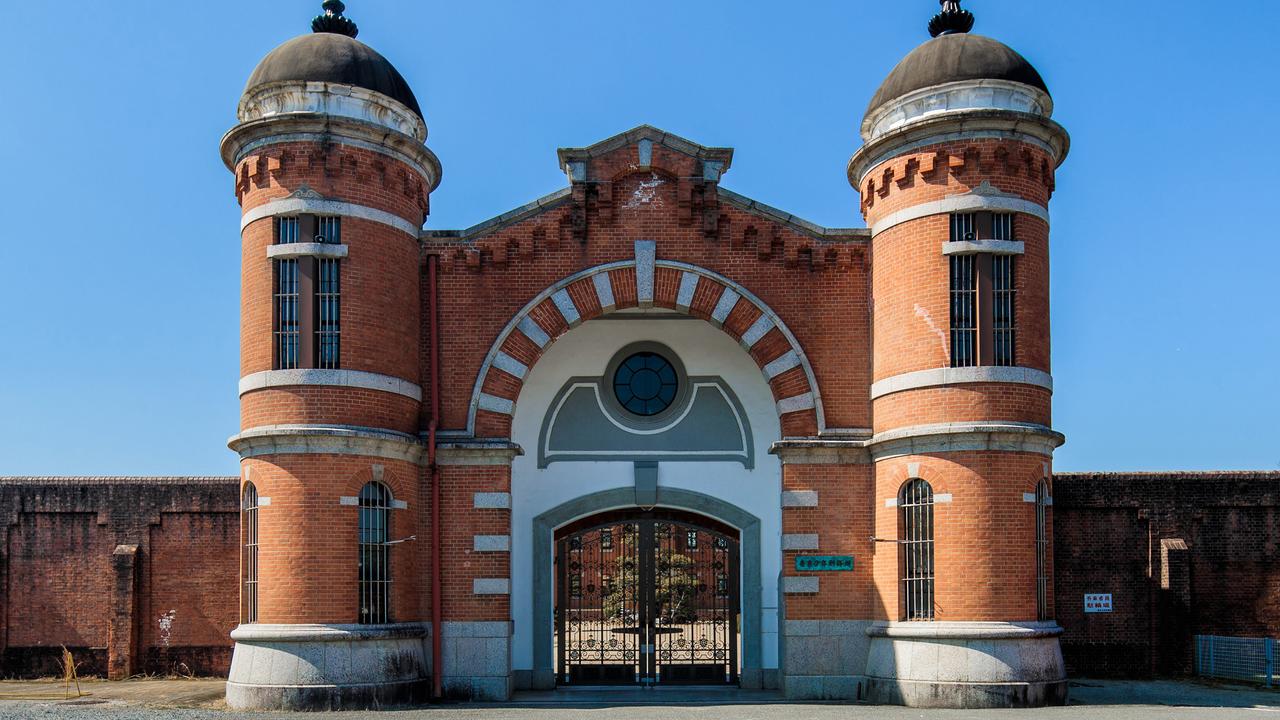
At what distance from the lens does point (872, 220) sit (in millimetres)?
21047

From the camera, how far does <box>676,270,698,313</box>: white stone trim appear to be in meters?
21.1

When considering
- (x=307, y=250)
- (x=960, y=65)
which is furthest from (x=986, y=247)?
(x=307, y=250)

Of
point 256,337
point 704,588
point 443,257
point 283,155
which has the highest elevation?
point 283,155

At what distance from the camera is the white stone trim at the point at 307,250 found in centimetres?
1961

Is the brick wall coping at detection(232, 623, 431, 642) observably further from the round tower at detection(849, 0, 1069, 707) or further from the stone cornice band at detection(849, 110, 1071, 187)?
the stone cornice band at detection(849, 110, 1071, 187)

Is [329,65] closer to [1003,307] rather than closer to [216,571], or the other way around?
[216,571]

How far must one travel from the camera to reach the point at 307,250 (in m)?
19.6

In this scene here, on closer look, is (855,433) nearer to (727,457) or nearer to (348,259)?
(727,457)


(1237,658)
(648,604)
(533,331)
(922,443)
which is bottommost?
(1237,658)

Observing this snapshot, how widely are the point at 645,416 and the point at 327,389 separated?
542cm

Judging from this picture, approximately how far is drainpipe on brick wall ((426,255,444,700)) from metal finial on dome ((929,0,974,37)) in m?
8.80

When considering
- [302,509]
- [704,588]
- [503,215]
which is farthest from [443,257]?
[704,588]

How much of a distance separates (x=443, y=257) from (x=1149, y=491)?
43.5 ft

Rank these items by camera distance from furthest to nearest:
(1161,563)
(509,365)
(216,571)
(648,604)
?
(1161,563), (216,571), (648,604), (509,365)
